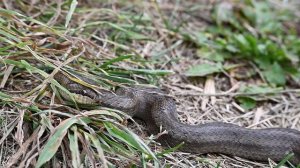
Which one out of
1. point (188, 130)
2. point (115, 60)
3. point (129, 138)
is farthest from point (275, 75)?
point (129, 138)

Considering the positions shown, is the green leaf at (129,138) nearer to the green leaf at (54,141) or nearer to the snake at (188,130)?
the green leaf at (54,141)

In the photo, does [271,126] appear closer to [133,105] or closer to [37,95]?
[133,105]

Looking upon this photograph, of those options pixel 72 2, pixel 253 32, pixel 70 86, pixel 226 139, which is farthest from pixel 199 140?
pixel 253 32

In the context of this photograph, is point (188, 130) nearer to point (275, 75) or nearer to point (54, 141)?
point (54, 141)

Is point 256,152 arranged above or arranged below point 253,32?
below

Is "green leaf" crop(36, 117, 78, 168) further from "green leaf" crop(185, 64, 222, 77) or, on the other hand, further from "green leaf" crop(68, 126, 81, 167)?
"green leaf" crop(185, 64, 222, 77)
